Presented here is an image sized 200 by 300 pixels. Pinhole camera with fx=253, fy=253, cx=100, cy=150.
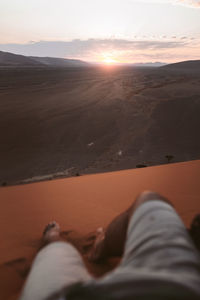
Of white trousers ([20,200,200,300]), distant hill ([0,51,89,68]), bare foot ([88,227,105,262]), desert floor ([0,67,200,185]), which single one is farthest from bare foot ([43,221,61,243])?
distant hill ([0,51,89,68])

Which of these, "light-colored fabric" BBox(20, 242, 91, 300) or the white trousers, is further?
"light-colored fabric" BBox(20, 242, 91, 300)

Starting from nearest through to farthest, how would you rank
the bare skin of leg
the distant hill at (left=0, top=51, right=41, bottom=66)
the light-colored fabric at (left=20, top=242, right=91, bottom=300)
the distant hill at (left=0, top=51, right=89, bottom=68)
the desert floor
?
the light-colored fabric at (left=20, top=242, right=91, bottom=300)
the bare skin of leg
the desert floor
the distant hill at (left=0, top=51, right=89, bottom=68)
the distant hill at (left=0, top=51, right=41, bottom=66)

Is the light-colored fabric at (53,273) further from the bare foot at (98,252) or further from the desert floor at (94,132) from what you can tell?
the desert floor at (94,132)

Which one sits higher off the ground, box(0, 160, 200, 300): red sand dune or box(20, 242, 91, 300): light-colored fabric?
box(20, 242, 91, 300): light-colored fabric

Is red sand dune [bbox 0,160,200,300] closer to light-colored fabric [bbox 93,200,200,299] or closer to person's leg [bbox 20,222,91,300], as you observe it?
person's leg [bbox 20,222,91,300]

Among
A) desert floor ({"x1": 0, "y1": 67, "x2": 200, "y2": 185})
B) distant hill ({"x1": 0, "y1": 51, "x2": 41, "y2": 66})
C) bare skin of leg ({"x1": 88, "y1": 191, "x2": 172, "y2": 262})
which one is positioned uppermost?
distant hill ({"x1": 0, "y1": 51, "x2": 41, "y2": 66})

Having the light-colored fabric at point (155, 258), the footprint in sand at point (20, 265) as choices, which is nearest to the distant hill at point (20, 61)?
A: the footprint in sand at point (20, 265)
